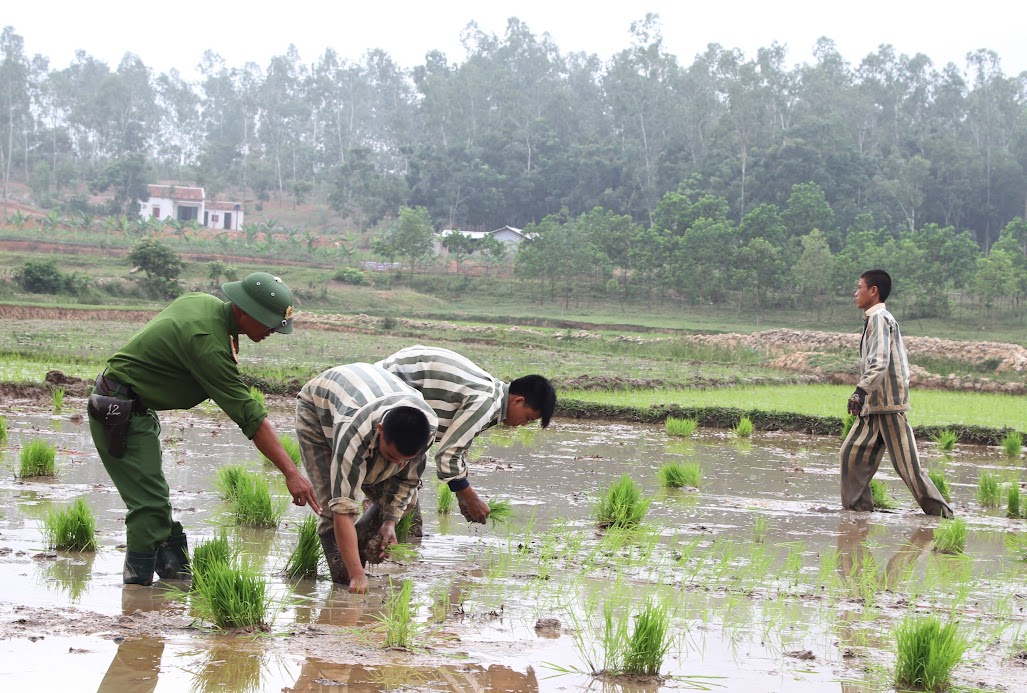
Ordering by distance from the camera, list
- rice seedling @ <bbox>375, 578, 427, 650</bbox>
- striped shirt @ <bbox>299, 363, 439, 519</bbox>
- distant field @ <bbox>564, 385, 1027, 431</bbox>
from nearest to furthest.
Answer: rice seedling @ <bbox>375, 578, 427, 650</bbox> < striped shirt @ <bbox>299, 363, 439, 519</bbox> < distant field @ <bbox>564, 385, 1027, 431</bbox>

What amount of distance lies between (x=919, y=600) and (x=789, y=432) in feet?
29.6

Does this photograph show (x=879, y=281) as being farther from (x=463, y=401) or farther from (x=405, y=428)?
(x=405, y=428)

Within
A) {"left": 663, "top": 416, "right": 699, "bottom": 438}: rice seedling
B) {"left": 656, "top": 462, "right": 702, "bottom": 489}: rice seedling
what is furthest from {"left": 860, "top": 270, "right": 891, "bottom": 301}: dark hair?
{"left": 663, "top": 416, "right": 699, "bottom": 438}: rice seedling

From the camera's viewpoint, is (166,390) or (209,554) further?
(166,390)

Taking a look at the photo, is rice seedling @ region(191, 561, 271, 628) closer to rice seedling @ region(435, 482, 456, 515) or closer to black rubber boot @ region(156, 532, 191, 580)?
black rubber boot @ region(156, 532, 191, 580)

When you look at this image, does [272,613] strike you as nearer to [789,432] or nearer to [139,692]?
[139,692]

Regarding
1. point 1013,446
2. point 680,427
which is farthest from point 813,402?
point 680,427

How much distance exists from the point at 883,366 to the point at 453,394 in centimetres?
400

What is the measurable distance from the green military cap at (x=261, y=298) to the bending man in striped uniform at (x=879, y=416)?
475 centimetres

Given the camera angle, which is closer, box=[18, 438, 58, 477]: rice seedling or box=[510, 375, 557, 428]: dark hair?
box=[510, 375, 557, 428]: dark hair

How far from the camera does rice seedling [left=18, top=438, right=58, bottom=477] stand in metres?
7.62

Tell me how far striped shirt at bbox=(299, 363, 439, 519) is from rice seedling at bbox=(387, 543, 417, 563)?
7.8 inches

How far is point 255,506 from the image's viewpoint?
6.55 m

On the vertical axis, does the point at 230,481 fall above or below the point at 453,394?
below
